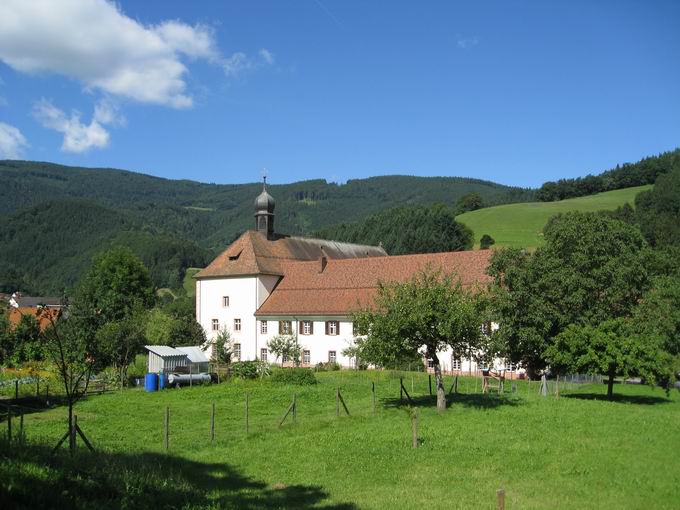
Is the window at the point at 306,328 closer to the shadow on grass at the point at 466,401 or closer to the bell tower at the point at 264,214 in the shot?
the bell tower at the point at 264,214

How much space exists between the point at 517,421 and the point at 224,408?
39.8 ft

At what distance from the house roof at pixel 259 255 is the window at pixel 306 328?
6372mm

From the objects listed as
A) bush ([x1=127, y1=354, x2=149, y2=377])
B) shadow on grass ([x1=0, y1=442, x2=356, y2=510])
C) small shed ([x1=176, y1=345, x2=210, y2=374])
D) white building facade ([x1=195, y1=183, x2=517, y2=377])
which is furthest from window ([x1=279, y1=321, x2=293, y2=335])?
shadow on grass ([x1=0, y1=442, x2=356, y2=510])

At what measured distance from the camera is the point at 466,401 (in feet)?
82.4

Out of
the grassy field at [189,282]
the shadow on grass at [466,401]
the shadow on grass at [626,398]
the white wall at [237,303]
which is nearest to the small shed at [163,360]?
the white wall at [237,303]

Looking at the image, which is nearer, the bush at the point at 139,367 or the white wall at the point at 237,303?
the bush at the point at 139,367

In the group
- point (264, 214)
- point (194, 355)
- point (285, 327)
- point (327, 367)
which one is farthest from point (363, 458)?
→ point (264, 214)

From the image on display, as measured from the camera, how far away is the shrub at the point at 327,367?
44.1 m

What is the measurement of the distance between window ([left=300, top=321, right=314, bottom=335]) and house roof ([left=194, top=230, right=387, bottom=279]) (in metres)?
6.37

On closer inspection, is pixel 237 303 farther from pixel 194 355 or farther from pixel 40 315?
pixel 40 315

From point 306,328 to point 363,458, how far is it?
3287 centimetres

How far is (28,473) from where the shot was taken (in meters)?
8.15

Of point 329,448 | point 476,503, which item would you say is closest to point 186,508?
point 476,503

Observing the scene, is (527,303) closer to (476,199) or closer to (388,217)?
(388,217)
